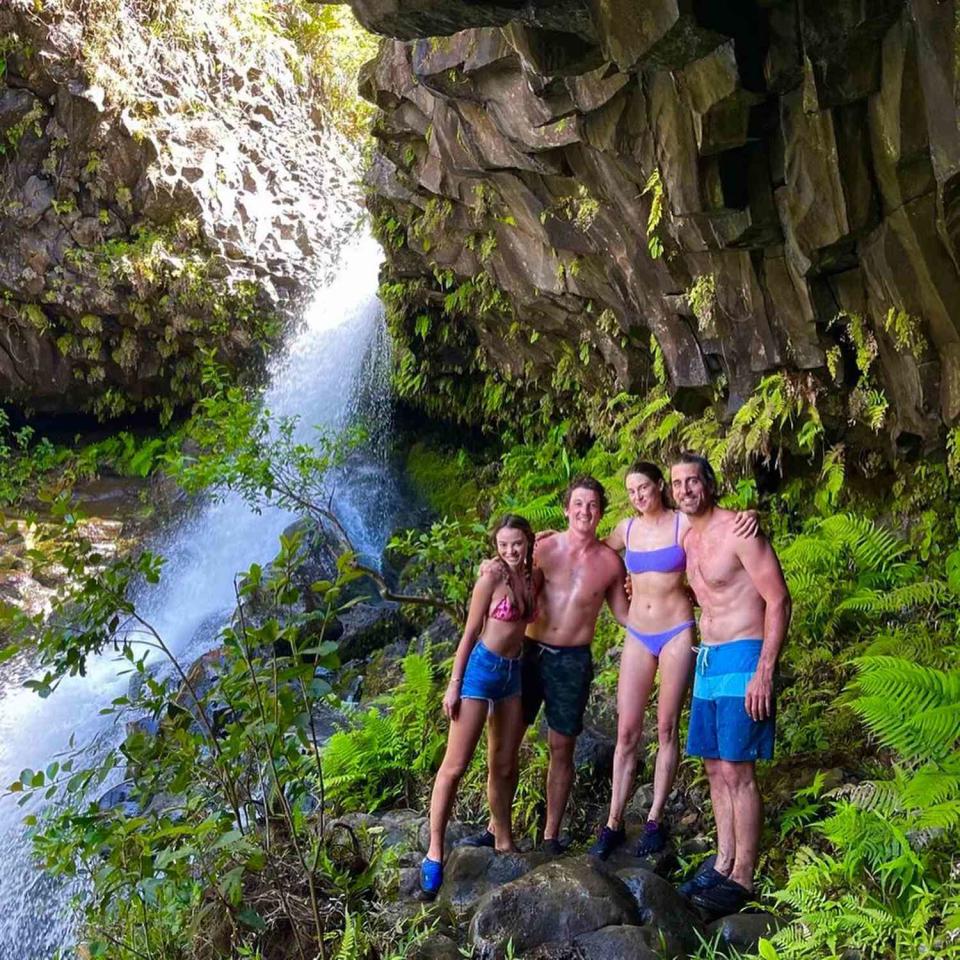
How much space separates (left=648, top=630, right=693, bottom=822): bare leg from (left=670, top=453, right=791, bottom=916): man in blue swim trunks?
130 millimetres

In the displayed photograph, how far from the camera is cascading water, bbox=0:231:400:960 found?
7.29 m

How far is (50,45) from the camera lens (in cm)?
1283

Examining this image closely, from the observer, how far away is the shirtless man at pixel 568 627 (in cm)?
450

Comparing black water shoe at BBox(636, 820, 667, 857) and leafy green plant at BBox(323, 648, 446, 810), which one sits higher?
black water shoe at BBox(636, 820, 667, 857)

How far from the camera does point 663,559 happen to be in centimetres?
431

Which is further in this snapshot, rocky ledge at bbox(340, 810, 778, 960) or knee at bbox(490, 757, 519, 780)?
knee at bbox(490, 757, 519, 780)

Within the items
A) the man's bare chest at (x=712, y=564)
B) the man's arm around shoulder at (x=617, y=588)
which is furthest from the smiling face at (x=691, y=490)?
the man's arm around shoulder at (x=617, y=588)

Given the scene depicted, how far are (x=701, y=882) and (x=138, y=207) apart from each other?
537 inches

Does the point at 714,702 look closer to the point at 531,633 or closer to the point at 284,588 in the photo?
the point at 531,633

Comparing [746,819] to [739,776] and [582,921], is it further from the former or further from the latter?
[582,921]

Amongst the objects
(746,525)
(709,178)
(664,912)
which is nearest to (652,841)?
(664,912)

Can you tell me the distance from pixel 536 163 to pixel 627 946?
570 cm

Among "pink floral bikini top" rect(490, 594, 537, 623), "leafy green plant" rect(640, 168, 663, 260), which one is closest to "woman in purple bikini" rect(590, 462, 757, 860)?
"pink floral bikini top" rect(490, 594, 537, 623)

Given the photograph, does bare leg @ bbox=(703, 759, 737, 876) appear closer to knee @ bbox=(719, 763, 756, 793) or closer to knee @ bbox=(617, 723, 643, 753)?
knee @ bbox=(719, 763, 756, 793)
